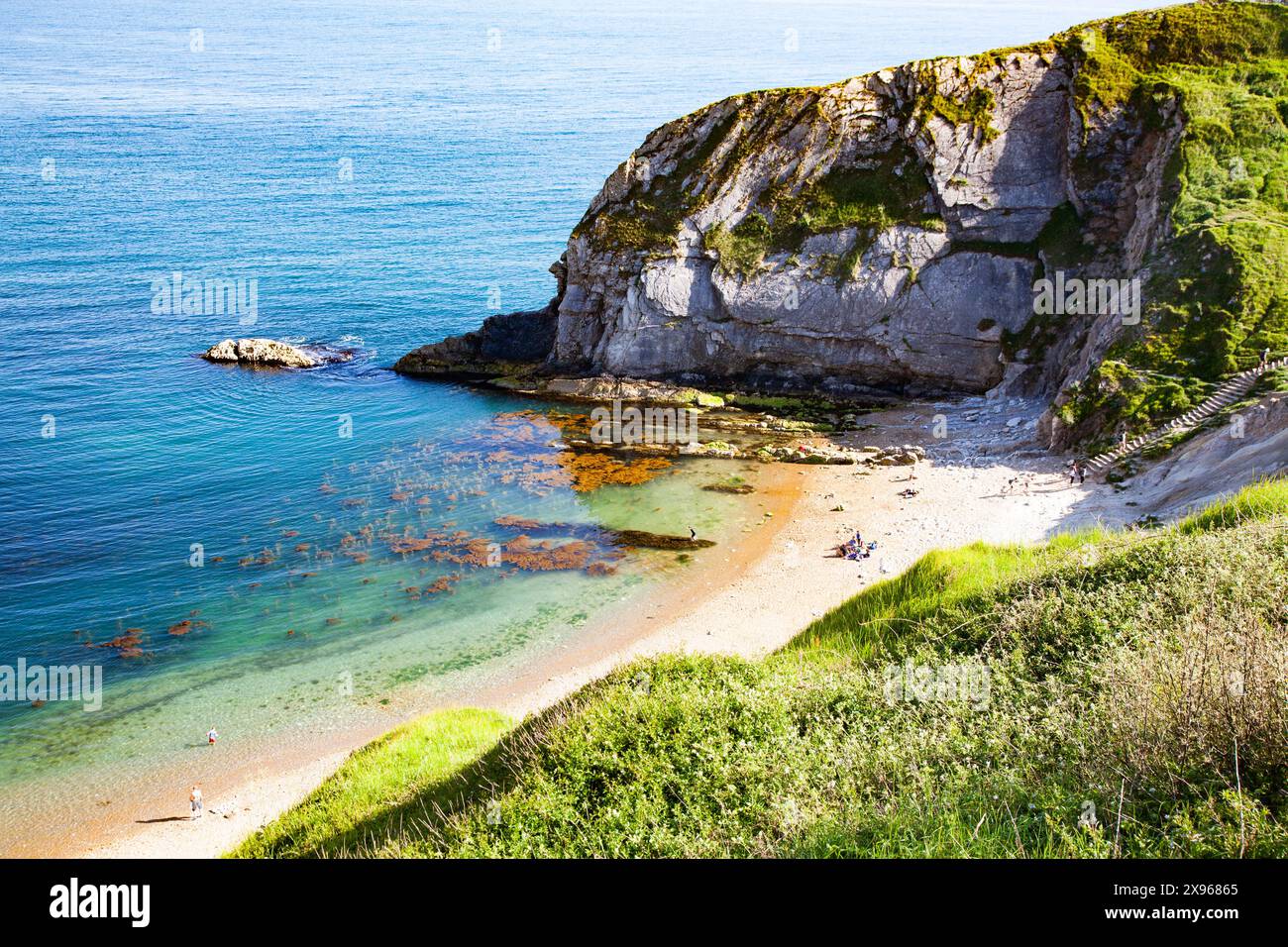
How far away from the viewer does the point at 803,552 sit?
37.6 meters

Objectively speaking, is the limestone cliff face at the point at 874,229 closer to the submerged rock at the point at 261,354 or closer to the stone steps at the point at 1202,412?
the stone steps at the point at 1202,412

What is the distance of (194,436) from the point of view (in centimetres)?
5016

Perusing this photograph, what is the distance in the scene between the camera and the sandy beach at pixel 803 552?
2564cm

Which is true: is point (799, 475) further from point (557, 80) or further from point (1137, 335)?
point (557, 80)

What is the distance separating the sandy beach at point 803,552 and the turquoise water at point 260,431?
1.97m

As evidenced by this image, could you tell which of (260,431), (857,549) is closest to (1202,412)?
(857,549)

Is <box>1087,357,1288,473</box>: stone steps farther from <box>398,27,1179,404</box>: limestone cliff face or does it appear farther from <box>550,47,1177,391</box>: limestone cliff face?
<box>550,47,1177,391</box>: limestone cliff face

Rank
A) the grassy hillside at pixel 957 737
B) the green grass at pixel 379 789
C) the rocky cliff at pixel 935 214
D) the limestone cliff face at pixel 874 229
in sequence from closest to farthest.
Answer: the grassy hillside at pixel 957 737, the green grass at pixel 379 789, the rocky cliff at pixel 935 214, the limestone cliff face at pixel 874 229

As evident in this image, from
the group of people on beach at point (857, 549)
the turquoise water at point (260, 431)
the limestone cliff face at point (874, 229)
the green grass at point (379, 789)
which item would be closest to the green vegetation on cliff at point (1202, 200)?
the limestone cliff face at point (874, 229)

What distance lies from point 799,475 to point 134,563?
1154 inches

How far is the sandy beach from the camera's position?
25641 mm

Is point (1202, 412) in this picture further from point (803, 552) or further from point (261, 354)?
point (261, 354)

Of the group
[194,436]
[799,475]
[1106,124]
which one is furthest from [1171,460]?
[194,436]

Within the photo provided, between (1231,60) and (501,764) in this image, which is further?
(1231,60)
